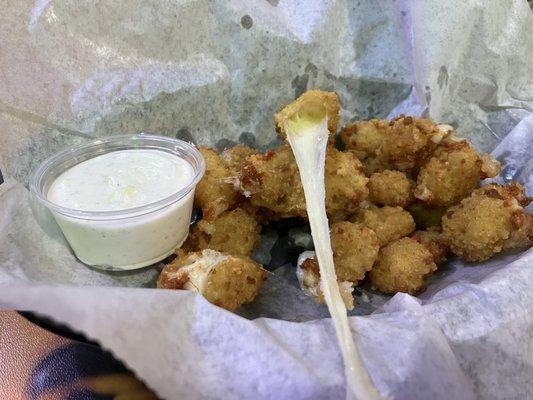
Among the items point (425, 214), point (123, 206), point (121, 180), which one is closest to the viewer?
point (123, 206)

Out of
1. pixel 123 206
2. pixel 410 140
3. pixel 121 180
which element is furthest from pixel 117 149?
pixel 410 140

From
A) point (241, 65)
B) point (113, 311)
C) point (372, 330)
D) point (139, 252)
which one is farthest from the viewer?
point (241, 65)

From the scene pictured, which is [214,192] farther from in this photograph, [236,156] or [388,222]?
[388,222]

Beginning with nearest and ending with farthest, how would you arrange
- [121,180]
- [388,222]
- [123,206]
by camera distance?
[123,206]
[121,180]
[388,222]

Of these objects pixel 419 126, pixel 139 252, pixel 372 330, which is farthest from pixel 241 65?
pixel 372 330

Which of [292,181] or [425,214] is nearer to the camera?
[292,181]

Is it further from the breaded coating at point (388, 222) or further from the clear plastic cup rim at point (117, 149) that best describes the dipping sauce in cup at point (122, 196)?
the breaded coating at point (388, 222)

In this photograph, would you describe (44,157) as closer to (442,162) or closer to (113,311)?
(113,311)
